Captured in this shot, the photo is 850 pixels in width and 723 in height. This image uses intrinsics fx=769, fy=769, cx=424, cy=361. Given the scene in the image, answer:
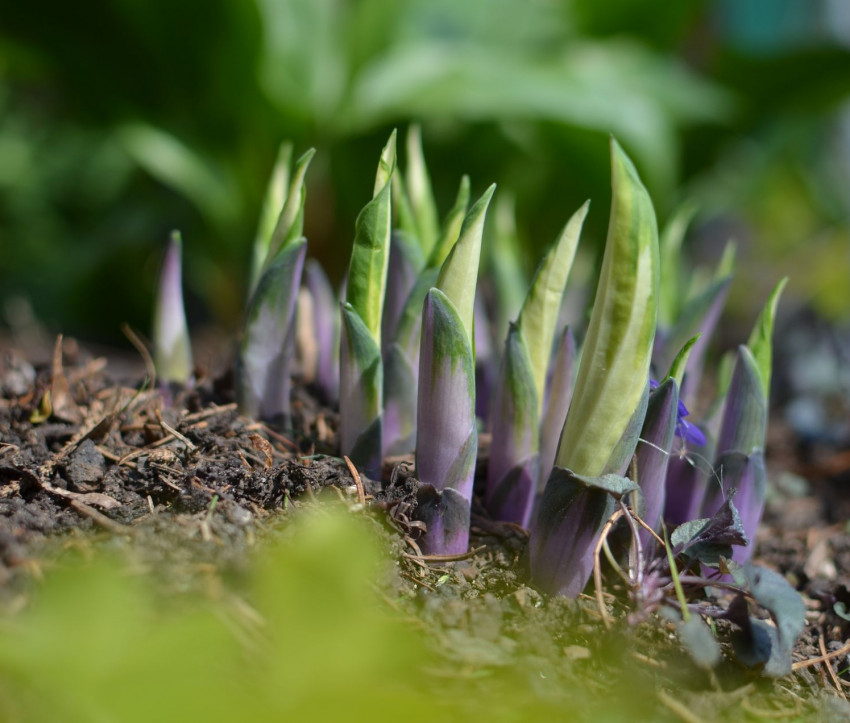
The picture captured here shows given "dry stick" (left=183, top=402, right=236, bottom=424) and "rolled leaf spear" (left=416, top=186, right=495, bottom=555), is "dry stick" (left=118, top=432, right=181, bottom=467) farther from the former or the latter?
"rolled leaf spear" (left=416, top=186, right=495, bottom=555)

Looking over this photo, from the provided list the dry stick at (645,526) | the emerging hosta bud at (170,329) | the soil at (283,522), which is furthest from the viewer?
the emerging hosta bud at (170,329)

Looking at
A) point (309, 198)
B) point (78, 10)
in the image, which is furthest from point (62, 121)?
point (309, 198)

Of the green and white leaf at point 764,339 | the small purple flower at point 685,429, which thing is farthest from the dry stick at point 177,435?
the green and white leaf at point 764,339

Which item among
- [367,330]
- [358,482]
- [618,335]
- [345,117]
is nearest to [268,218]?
[367,330]

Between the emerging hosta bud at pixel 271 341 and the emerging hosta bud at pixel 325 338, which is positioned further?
the emerging hosta bud at pixel 325 338

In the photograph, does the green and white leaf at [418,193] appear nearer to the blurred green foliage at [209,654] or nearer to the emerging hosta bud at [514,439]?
the emerging hosta bud at [514,439]
